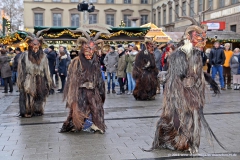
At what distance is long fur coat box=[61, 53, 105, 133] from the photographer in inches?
258

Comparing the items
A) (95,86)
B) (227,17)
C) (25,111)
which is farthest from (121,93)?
(227,17)

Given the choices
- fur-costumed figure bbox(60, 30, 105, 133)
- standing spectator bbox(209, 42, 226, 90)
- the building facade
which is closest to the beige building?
the building facade

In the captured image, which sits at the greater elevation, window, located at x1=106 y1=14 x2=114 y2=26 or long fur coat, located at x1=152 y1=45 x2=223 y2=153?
window, located at x1=106 y1=14 x2=114 y2=26

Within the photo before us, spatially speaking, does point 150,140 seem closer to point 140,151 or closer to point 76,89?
point 140,151

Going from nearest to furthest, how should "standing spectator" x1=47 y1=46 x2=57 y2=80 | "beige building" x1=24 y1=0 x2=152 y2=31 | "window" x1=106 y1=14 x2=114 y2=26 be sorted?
"standing spectator" x1=47 y1=46 x2=57 y2=80 → "beige building" x1=24 y1=0 x2=152 y2=31 → "window" x1=106 y1=14 x2=114 y2=26

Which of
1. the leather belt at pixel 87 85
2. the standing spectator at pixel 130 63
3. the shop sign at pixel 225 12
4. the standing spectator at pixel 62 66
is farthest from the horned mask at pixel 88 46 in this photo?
the shop sign at pixel 225 12

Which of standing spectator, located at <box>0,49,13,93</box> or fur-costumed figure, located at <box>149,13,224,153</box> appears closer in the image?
fur-costumed figure, located at <box>149,13,224,153</box>

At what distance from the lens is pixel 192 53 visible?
Result: 16.7 ft

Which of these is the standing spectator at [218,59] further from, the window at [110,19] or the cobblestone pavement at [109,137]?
the window at [110,19]

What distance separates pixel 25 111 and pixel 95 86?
2.51 meters

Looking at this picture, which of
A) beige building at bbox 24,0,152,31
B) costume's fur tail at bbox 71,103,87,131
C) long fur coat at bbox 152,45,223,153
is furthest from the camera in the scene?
beige building at bbox 24,0,152,31

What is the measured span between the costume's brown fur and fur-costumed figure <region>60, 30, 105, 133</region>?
4295mm

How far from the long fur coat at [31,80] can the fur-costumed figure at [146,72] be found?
331 cm

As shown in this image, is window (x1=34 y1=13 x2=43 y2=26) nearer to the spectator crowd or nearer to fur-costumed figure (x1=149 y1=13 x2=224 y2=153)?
the spectator crowd
